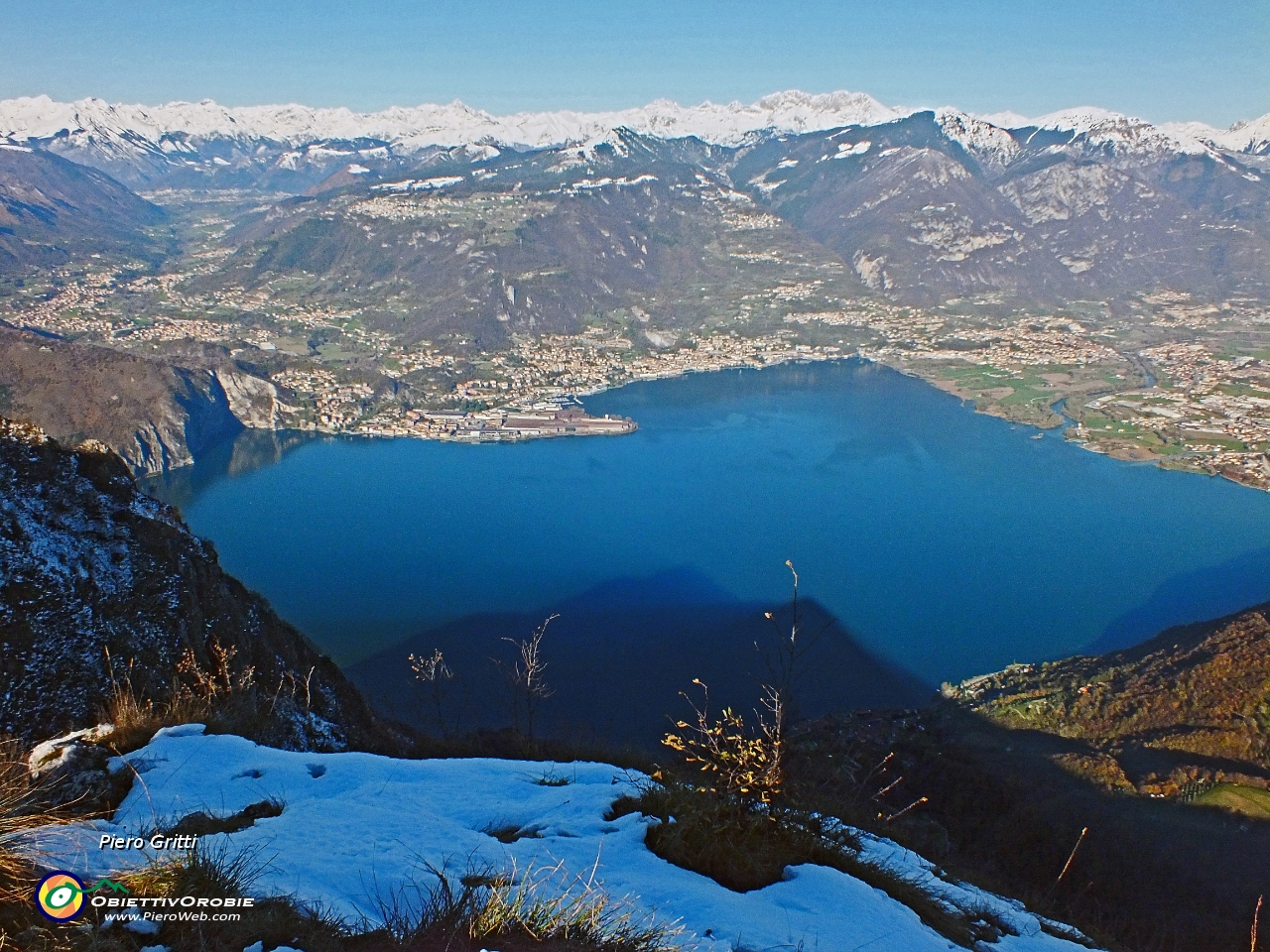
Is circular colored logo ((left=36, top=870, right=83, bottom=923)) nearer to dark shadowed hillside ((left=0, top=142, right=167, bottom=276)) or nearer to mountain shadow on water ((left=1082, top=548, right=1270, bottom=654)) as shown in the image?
mountain shadow on water ((left=1082, top=548, right=1270, bottom=654))

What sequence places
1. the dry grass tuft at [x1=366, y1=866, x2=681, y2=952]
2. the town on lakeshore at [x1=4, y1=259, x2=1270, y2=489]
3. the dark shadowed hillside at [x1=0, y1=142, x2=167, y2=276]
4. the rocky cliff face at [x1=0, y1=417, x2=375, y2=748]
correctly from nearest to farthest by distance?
the dry grass tuft at [x1=366, y1=866, x2=681, y2=952]
the rocky cliff face at [x1=0, y1=417, x2=375, y2=748]
the town on lakeshore at [x1=4, y1=259, x2=1270, y2=489]
the dark shadowed hillside at [x1=0, y1=142, x2=167, y2=276]

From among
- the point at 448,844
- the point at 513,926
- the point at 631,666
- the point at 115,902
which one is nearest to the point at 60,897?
the point at 115,902

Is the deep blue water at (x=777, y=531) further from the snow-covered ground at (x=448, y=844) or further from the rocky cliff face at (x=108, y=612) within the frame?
the snow-covered ground at (x=448, y=844)

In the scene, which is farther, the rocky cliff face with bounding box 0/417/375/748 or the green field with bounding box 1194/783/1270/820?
the green field with bounding box 1194/783/1270/820

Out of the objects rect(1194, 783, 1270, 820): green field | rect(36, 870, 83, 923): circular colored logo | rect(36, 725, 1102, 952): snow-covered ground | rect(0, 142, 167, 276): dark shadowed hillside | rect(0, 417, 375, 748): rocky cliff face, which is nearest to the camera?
rect(36, 870, 83, 923): circular colored logo

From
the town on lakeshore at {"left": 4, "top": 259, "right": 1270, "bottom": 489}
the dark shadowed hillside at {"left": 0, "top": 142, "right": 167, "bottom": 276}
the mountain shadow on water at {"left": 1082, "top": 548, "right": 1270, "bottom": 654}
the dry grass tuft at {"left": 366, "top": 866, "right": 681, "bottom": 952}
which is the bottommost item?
the mountain shadow on water at {"left": 1082, "top": 548, "right": 1270, "bottom": 654}

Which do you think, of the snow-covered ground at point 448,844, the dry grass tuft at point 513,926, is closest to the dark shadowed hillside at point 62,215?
the snow-covered ground at point 448,844

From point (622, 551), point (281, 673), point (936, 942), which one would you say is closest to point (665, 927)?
point (936, 942)

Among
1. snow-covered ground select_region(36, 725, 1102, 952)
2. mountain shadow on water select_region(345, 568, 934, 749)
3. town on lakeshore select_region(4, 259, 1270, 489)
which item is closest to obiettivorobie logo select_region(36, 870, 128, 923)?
snow-covered ground select_region(36, 725, 1102, 952)
